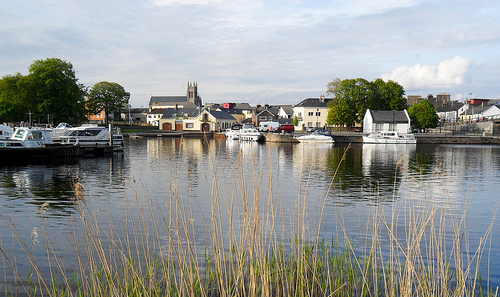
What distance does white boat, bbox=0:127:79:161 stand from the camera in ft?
100

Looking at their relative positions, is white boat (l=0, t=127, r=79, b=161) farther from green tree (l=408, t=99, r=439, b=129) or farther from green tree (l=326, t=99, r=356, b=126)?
green tree (l=408, t=99, r=439, b=129)

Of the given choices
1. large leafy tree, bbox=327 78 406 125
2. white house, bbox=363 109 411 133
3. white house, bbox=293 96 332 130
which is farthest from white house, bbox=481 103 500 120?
white house, bbox=293 96 332 130

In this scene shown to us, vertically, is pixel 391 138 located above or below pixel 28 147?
below

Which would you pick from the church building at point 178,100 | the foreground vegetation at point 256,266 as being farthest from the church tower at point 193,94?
the foreground vegetation at point 256,266

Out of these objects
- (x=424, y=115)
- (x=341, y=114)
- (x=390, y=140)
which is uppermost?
(x=341, y=114)

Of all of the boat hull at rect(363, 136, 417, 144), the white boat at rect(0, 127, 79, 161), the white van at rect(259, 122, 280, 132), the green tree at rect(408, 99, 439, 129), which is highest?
the green tree at rect(408, 99, 439, 129)

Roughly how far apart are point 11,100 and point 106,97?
37.9 m

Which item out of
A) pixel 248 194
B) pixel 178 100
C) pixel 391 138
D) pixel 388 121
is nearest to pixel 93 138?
pixel 248 194

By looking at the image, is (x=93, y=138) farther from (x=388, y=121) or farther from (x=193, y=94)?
(x=193, y=94)

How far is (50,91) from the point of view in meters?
66.6

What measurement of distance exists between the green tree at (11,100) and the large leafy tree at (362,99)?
59736mm

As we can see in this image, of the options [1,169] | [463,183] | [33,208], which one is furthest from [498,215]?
[1,169]

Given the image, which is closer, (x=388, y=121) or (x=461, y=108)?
(x=388, y=121)

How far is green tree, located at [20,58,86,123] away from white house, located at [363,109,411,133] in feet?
184
